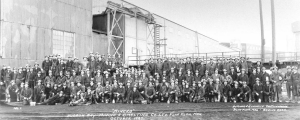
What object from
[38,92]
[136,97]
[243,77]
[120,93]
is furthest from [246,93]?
[38,92]

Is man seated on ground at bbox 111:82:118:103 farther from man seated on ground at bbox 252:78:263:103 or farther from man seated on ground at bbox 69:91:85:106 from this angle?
man seated on ground at bbox 252:78:263:103

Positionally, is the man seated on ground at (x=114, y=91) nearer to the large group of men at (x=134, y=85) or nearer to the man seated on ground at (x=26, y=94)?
the large group of men at (x=134, y=85)

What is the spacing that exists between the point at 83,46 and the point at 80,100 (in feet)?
20.7

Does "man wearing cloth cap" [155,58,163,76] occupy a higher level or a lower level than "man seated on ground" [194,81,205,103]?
higher

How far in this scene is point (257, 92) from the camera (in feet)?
38.3

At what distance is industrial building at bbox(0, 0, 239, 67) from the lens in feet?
43.8

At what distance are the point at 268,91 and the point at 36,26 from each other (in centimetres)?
1146

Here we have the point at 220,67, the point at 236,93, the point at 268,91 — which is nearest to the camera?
the point at 268,91

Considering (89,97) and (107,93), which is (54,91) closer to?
(89,97)

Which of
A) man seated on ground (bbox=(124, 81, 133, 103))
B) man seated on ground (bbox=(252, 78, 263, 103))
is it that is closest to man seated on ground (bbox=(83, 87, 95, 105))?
man seated on ground (bbox=(124, 81, 133, 103))

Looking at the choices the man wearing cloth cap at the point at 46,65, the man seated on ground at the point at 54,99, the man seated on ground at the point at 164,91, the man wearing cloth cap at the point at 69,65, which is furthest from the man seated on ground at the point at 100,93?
the man wearing cloth cap at the point at 46,65

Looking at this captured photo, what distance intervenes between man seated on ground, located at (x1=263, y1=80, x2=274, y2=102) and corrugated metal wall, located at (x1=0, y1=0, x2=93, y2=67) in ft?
34.5

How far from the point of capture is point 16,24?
1348cm

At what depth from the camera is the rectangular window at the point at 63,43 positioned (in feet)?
50.9
